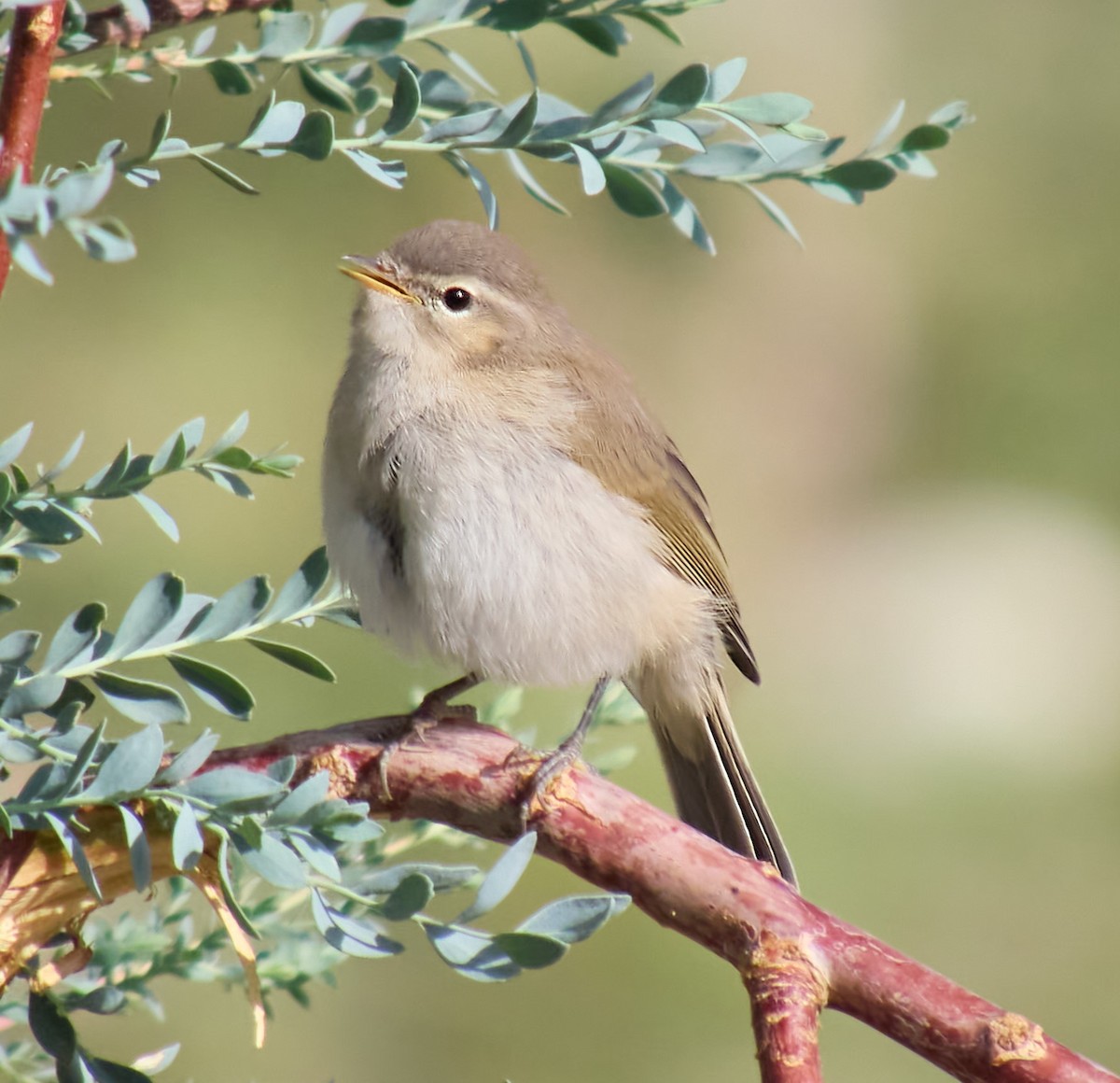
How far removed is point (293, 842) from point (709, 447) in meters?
4.75

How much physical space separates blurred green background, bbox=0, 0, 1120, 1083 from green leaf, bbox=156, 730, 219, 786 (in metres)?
2.45

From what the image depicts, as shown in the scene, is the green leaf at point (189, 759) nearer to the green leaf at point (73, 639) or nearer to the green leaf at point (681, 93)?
the green leaf at point (73, 639)

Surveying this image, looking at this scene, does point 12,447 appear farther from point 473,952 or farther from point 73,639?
point 473,952

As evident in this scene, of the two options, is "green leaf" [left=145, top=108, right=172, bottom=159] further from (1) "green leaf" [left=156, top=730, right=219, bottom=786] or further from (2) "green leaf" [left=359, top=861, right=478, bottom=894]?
(2) "green leaf" [left=359, top=861, right=478, bottom=894]

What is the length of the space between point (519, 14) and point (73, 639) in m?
0.71

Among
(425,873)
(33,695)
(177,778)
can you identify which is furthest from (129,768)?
(425,873)

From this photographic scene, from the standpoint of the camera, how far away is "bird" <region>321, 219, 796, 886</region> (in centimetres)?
228

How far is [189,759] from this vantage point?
3.98 ft

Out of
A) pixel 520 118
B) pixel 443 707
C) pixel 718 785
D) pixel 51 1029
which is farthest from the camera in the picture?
pixel 718 785

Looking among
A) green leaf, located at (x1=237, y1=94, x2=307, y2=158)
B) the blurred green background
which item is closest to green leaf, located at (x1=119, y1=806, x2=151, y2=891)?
green leaf, located at (x1=237, y1=94, x2=307, y2=158)

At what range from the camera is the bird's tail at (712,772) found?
2.73 meters

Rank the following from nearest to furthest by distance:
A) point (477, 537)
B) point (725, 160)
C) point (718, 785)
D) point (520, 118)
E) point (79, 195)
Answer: point (79, 195)
point (520, 118)
point (725, 160)
point (477, 537)
point (718, 785)

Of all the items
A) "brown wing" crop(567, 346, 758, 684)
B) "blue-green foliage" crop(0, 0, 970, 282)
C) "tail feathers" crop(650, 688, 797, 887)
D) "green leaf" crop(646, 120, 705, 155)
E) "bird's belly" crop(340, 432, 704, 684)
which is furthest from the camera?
"tail feathers" crop(650, 688, 797, 887)

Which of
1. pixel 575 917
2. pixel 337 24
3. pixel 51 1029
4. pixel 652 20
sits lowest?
pixel 51 1029
